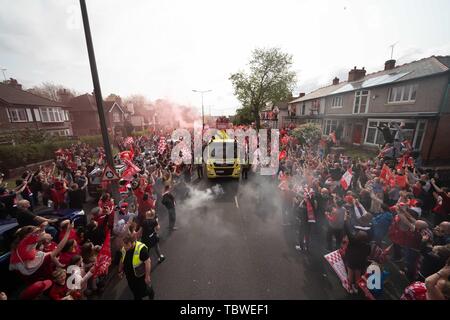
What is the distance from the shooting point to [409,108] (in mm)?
15203

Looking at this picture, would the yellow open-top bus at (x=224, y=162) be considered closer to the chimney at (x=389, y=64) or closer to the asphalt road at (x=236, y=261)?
the asphalt road at (x=236, y=261)

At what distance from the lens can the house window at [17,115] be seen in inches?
841

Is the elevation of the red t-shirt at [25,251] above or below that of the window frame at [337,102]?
below

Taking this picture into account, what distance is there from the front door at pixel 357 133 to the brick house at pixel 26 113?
32.7 metres

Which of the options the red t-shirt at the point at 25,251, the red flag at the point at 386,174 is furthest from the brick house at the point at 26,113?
the red flag at the point at 386,174

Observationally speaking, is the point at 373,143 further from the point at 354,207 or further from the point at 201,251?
the point at 201,251

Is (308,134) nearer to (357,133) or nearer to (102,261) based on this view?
(357,133)

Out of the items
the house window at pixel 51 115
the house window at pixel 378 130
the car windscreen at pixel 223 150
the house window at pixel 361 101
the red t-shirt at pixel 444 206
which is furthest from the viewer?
the house window at pixel 51 115

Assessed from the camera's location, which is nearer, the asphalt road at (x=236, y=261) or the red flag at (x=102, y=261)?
the red flag at (x=102, y=261)

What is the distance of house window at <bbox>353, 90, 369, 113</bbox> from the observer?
19.8 m

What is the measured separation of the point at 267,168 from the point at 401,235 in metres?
7.69

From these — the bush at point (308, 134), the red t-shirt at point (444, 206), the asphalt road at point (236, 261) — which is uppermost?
the bush at point (308, 134)

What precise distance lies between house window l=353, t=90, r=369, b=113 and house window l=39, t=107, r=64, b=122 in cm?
3700

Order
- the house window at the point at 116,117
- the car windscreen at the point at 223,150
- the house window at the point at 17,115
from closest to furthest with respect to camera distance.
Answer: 1. the car windscreen at the point at 223,150
2. the house window at the point at 17,115
3. the house window at the point at 116,117
